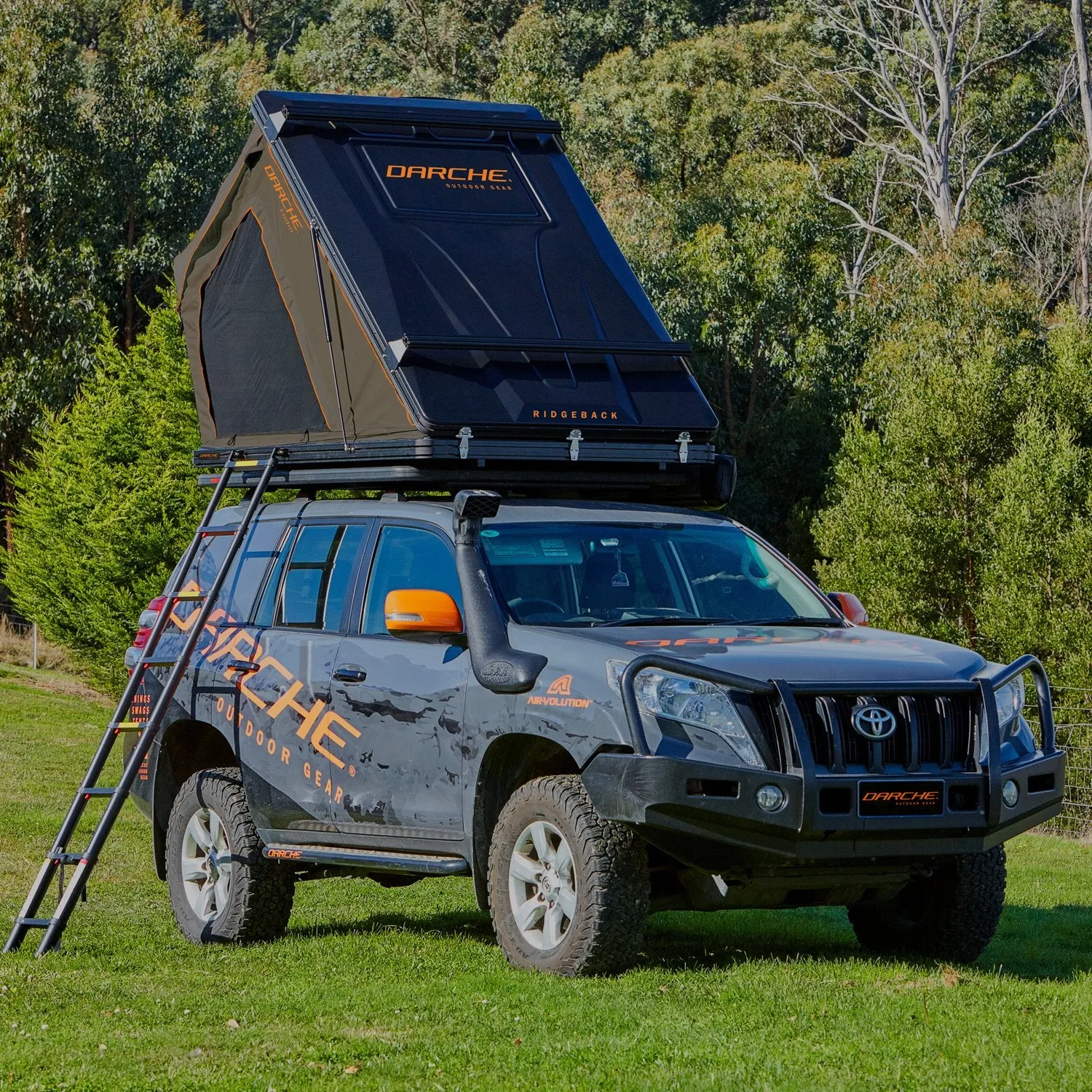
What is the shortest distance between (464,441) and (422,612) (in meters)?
1.09

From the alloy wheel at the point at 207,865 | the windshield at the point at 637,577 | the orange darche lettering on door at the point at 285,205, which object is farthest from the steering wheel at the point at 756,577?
the orange darche lettering on door at the point at 285,205

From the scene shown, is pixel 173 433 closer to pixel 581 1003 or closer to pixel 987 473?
pixel 987 473

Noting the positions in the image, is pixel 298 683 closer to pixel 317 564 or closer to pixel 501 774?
pixel 317 564

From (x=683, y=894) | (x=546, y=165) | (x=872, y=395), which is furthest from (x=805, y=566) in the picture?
(x=683, y=894)

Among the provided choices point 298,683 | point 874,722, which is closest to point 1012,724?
point 874,722

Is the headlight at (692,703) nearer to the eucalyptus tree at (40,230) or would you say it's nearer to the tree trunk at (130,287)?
the eucalyptus tree at (40,230)

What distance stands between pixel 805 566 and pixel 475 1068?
3585 cm

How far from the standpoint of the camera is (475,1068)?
228 inches

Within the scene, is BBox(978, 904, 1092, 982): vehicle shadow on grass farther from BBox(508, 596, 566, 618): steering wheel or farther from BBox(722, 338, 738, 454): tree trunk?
BBox(722, 338, 738, 454): tree trunk

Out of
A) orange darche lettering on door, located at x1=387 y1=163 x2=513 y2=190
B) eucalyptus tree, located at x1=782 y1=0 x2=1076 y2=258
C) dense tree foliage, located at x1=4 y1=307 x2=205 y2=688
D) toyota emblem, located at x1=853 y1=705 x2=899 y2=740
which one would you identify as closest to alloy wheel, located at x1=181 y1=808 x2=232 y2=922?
toyota emblem, located at x1=853 y1=705 x2=899 y2=740

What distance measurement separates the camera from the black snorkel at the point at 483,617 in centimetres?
733

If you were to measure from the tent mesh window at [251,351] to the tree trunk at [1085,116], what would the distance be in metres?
39.3

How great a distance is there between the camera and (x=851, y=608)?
8.75 m

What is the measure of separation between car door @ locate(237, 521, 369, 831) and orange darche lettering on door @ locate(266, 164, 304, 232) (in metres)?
1.78
